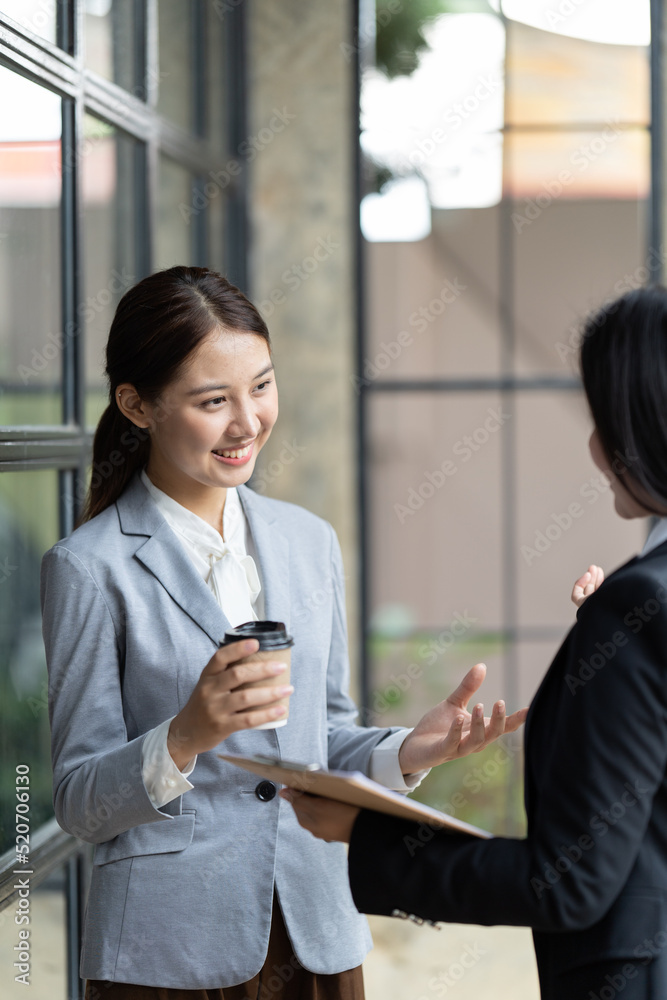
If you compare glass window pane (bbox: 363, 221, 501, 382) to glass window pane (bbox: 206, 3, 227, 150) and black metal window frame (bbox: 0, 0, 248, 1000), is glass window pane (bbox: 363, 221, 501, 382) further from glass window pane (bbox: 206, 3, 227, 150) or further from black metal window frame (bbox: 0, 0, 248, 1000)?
black metal window frame (bbox: 0, 0, 248, 1000)

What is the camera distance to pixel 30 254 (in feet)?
7.00

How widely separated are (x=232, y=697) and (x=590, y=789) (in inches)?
16.9

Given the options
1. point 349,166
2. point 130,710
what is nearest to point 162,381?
point 130,710

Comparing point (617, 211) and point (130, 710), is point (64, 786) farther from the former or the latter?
point (617, 211)

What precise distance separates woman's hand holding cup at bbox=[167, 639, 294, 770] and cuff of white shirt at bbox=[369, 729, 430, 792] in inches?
15.6

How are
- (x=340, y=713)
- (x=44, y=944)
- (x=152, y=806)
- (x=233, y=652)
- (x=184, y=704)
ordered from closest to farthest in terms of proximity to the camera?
1. (x=233, y=652)
2. (x=152, y=806)
3. (x=184, y=704)
4. (x=340, y=713)
5. (x=44, y=944)

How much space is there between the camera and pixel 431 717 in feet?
5.11

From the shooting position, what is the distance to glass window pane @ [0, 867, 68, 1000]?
77.6 inches

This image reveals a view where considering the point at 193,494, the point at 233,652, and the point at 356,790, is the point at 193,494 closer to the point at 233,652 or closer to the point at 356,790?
the point at 233,652

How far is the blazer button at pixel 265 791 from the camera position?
1.44 m

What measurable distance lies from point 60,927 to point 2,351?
4.36 feet

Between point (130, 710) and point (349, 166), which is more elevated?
point (349, 166)

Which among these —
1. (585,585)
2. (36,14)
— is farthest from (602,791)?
(36,14)

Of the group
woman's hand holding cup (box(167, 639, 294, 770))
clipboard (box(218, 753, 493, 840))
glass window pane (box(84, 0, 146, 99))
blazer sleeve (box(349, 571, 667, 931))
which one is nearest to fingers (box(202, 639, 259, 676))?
woman's hand holding cup (box(167, 639, 294, 770))
